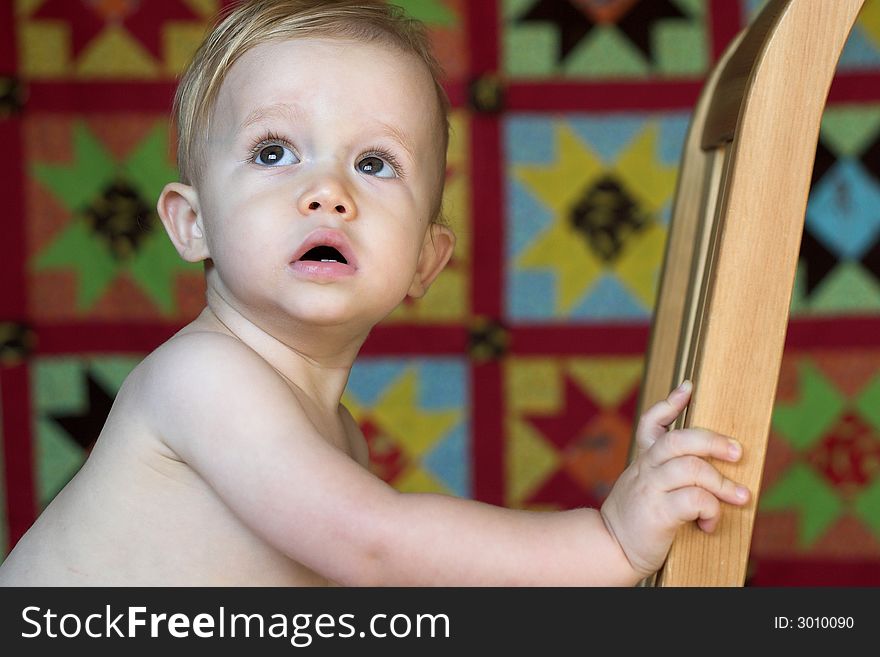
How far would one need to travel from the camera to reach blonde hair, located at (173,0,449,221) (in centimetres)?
89

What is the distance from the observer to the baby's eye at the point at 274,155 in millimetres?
843

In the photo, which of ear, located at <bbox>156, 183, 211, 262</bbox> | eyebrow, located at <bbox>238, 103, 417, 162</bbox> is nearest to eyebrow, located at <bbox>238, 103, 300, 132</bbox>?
eyebrow, located at <bbox>238, 103, 417, 162</bbox>

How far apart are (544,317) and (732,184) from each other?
1176mm

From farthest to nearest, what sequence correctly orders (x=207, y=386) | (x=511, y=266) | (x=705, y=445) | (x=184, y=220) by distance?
(x=511, y=266)
(x=184, y=220)
(x=207, y=386)
(x=705, y=445)

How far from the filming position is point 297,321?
854 mm

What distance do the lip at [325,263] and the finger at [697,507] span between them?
30 centimetres

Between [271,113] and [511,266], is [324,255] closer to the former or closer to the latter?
[271,113]

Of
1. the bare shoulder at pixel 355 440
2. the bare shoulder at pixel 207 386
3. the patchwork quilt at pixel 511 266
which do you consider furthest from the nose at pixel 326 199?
the patchwork quilt at pixel 511 266

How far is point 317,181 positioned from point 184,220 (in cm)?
18

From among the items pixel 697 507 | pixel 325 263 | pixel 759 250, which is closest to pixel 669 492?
pixel 697 507

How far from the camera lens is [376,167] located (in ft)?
2.87

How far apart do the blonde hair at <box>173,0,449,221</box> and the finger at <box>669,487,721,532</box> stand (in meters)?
0.39

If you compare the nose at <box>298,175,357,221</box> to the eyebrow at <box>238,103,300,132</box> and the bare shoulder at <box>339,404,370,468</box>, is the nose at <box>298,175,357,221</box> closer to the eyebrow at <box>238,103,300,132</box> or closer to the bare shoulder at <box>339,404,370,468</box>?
the eyebrow at <box>238,103,300,132</box>

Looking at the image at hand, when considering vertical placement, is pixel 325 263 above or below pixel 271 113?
below
